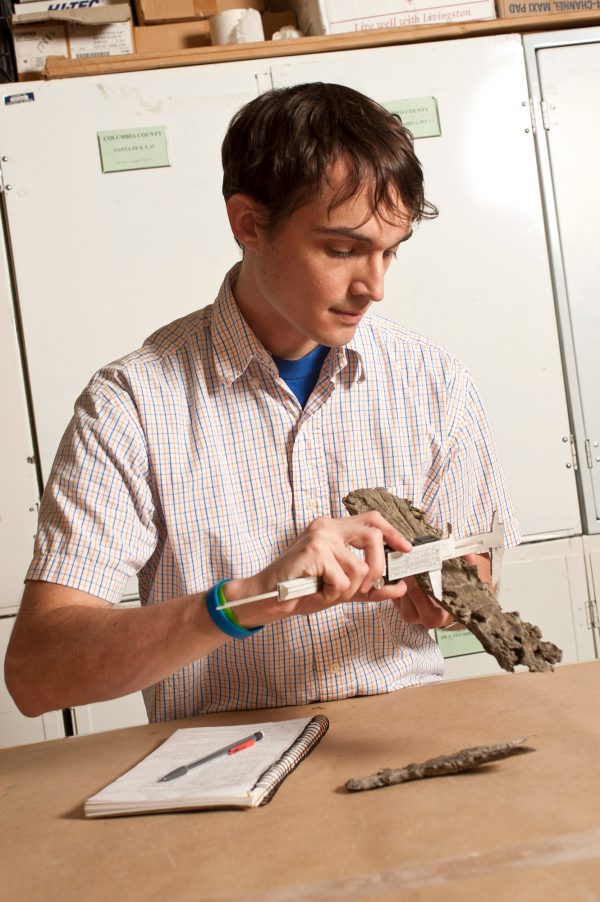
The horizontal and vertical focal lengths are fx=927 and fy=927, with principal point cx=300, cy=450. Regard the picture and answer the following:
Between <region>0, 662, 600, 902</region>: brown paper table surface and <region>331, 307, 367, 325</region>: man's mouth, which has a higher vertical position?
<region>331, 307, 367, 325</region>: man's mouth

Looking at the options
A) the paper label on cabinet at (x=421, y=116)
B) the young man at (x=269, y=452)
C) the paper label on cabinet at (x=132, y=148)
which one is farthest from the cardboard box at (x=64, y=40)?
the young man at (x=269, y=452)

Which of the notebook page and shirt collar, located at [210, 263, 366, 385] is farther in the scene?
shirt collar, located at [210, 263, 366, 385]

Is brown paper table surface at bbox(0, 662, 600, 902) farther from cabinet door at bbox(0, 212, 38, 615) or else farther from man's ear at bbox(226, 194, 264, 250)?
cabinet door at bbox(0, 212, 38, 615)

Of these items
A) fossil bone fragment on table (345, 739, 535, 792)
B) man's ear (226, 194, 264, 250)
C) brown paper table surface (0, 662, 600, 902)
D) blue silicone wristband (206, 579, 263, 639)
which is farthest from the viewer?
man's ear (226, 194, 264, 250)

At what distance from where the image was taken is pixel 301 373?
1516 mm

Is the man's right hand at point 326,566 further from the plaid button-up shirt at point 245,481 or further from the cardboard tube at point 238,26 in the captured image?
the cardboard tube at point 238,26

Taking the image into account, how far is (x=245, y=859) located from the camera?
854 millimetres

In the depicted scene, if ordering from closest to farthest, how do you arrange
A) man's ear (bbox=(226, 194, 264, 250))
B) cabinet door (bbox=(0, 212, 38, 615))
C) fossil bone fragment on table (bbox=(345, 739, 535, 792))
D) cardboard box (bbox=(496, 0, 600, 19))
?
fossil bone fragment on table (bbox=(345, 739, 535, 792)) < man's ear (bbox=(226, 194, 264, 250)) < cabinet door (bbox=(0, 212, 38, 615)) < cardboard box (bbox=(496, 0, 600, 19))

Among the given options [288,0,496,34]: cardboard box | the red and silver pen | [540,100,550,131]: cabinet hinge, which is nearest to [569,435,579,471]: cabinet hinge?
[540,100,550,131]: cabinet hinge

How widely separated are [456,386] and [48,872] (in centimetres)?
97

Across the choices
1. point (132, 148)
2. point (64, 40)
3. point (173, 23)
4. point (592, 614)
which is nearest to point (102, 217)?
point (132, 148)

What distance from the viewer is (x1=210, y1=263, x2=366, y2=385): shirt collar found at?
4.74ft

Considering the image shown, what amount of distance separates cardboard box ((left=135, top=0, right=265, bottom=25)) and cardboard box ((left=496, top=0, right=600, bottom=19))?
80 centimetres

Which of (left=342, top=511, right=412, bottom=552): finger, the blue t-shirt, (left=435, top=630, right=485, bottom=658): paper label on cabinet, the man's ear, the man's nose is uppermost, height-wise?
the man's ear
